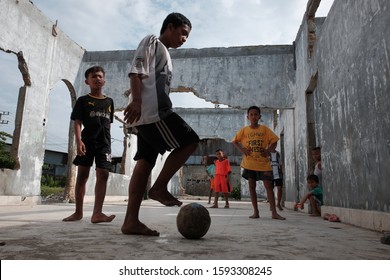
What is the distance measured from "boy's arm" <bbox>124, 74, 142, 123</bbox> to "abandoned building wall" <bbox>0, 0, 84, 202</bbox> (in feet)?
18.8

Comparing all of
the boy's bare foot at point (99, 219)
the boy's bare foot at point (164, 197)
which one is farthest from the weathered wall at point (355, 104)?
the boy's bare foot at point (99, 219)

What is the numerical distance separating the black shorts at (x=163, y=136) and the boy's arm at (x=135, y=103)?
0.13 m

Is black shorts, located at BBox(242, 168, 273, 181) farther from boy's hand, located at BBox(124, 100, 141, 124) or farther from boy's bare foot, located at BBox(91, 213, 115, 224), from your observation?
boy's hand, located at BBox(124, 100, 141, 124)

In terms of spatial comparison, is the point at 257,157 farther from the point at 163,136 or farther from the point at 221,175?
the point at 221,175

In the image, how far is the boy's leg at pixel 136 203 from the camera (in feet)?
7.48

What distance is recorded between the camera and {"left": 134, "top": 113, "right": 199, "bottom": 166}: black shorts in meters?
2.33

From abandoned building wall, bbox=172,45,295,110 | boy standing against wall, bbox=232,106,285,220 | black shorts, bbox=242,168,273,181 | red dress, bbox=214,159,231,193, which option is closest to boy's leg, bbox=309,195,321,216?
boy standing against wall, bbox=232,106,285,220

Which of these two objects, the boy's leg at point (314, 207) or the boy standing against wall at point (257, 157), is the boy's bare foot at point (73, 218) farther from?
the boy's leg at point (314, 207)

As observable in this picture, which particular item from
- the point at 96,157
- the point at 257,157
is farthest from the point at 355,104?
the point at 96,157

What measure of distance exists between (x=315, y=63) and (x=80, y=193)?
4.79 metres

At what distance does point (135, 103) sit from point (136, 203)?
0.74 metres

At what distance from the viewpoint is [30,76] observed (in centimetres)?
748

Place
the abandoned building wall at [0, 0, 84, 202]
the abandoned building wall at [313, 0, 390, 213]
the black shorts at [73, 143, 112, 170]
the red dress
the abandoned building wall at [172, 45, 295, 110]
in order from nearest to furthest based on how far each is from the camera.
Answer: the abandoned building wall at [313, 0, 390, 213] < the black shorts at [73, 143, 112, 170] < the abandoned building wall at [0, 0, 84, 202] < the red dress < the abandoned building wall at [172, 45, 295, 110]

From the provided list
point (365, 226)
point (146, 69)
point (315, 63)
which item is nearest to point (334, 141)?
point (365, 226)
